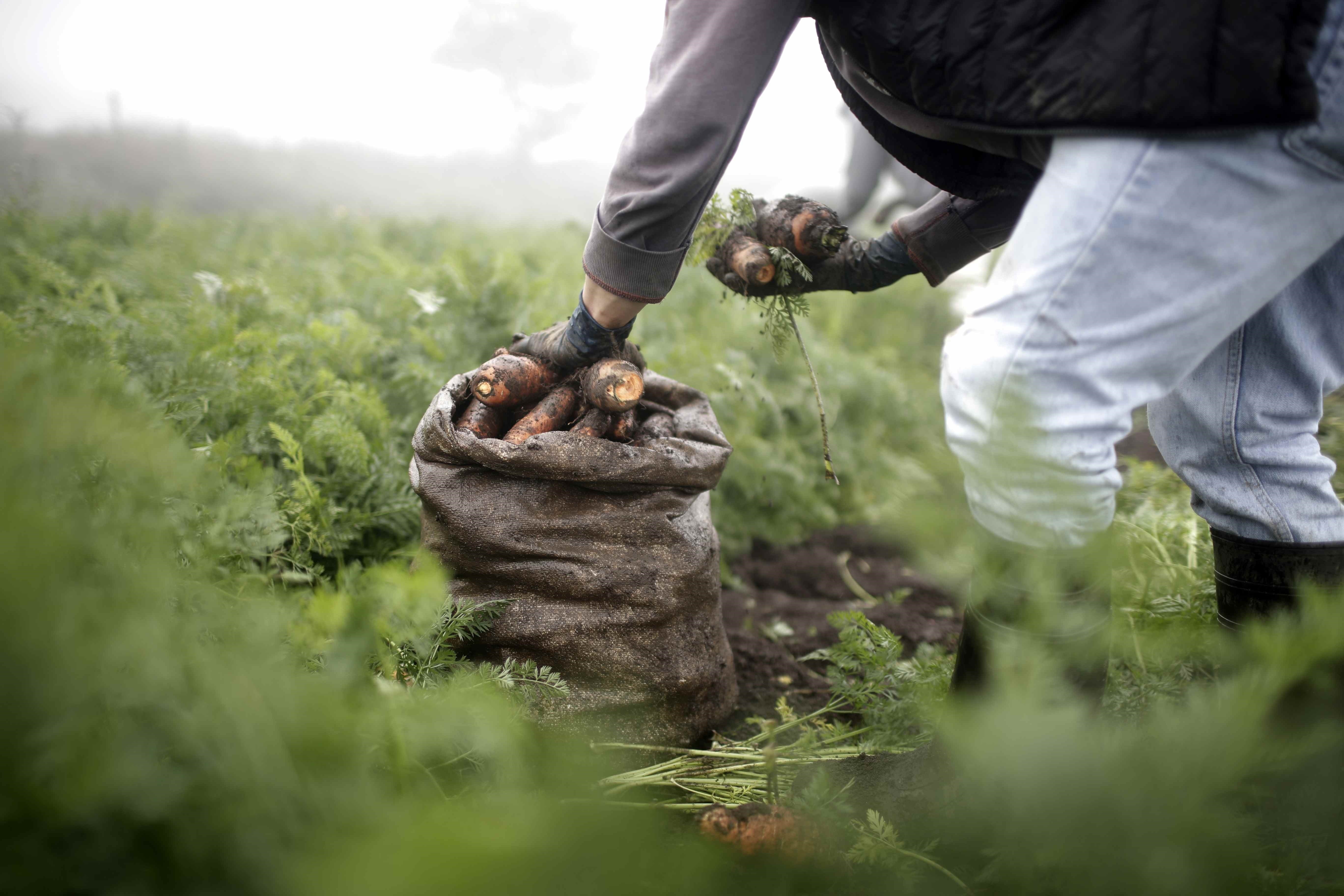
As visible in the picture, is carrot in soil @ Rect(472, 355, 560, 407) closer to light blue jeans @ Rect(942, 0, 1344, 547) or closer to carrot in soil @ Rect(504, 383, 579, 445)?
carrot in soil @ Rect(504, 383, 579, 445)

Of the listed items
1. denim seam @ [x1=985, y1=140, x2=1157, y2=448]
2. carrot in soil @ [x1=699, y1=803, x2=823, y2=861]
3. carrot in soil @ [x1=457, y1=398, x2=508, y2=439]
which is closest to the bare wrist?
carrot in soil @ [x1=457, y1=398, x2=508, y2=439]

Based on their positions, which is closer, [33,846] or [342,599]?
[33,846]

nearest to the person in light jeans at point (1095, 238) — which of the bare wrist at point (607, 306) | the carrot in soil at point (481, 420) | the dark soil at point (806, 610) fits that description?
the bare wrist at point (607, 306)

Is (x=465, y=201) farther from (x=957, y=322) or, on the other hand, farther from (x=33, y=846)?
(x=33, y=846)

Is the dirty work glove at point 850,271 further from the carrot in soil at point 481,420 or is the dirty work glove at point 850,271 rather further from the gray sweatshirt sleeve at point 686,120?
the carrot in soil at point 481,420

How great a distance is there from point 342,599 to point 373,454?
1638 millimetres

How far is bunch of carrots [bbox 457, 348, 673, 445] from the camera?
1801mm

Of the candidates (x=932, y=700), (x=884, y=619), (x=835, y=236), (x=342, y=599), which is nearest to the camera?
(x=342, y=599)

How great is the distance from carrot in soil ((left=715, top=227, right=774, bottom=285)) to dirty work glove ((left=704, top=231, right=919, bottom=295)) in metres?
0.02

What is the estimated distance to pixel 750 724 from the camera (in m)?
1.98

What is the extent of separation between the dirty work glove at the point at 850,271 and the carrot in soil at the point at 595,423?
1.59 ft

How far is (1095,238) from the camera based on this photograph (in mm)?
999

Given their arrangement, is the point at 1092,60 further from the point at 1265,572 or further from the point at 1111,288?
the point at 1265,572

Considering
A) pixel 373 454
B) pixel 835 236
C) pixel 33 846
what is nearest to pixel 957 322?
pixel 835 236
